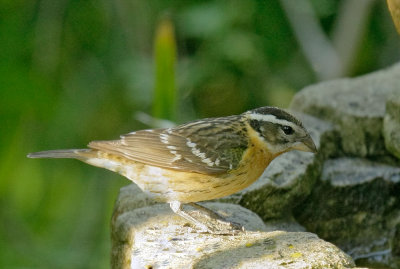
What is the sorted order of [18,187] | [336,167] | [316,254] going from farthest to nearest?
[18,187], [336,167], [316,254]

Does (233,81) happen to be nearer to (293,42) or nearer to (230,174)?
(293,42)

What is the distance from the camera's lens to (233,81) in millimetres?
7910

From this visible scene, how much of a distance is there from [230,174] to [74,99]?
144 inches

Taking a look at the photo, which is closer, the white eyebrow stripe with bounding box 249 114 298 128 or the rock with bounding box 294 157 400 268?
the white eyebrow stripe with bounding box 249 114 298 128

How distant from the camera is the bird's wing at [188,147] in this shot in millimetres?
4566

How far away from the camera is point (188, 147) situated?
15.4 ft

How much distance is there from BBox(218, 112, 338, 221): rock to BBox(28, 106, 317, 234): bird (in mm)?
178

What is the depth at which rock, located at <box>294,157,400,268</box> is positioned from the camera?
5148 millimetres

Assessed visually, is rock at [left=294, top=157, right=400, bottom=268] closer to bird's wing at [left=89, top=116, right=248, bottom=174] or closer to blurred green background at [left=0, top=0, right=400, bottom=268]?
bird's wing at [left=89, top=116, right=248, bottom=174]

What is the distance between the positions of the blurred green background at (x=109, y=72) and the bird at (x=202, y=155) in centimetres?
252

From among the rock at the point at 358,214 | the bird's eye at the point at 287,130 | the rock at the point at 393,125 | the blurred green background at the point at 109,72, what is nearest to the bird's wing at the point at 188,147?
the bird's eye at the point at 287,130

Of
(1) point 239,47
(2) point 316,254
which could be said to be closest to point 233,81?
(1) point 239,47

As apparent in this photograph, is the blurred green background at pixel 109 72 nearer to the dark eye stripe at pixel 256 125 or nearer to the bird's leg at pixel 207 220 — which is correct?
the dark eye stripe at pixel 256 125

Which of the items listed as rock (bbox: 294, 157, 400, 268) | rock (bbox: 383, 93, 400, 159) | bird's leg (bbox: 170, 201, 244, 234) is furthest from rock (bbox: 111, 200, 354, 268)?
rock (bbox: 383, 93, 400, 159)
